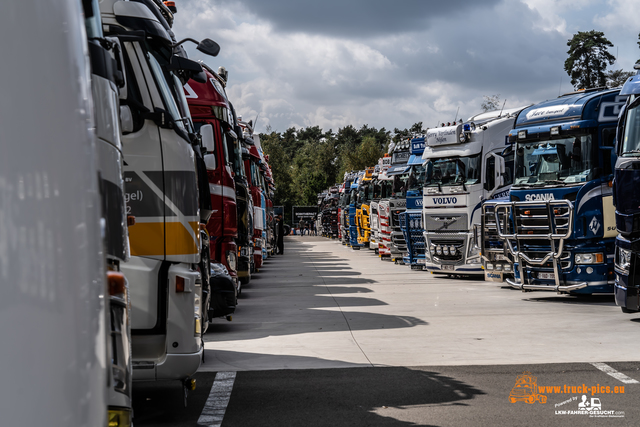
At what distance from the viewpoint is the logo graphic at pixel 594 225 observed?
506 inches

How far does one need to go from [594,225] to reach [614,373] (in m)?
6.03

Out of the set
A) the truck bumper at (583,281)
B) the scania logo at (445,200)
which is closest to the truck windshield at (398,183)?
the scania logo at (445,200)

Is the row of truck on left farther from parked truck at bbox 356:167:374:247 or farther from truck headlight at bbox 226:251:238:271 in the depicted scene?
parked truck at bbox 356:167:374:247

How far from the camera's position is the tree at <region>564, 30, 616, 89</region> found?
56125 millimetres

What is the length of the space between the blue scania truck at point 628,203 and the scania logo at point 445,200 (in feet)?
25.7

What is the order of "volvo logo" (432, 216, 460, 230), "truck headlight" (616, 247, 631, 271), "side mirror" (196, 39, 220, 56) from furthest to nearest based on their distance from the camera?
"volvo logo" (432, 216, 460, 230) < "truck headlight" (616, 247, 631, 271) < "side mirror" (196, 39, 220, 56)

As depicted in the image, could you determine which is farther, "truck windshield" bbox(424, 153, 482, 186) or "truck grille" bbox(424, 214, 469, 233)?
"truck grille" bbox(424, 214, 469, 233)

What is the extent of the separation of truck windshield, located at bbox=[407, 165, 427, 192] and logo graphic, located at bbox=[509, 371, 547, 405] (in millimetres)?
13067

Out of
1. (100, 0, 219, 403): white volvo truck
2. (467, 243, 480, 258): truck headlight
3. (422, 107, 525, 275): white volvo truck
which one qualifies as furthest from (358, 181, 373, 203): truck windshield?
(100, 0, 219, 403): white volvo truck

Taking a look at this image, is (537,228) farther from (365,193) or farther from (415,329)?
(365,193)

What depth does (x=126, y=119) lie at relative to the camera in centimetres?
537

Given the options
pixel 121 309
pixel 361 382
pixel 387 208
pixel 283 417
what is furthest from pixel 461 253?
pixel 121 309

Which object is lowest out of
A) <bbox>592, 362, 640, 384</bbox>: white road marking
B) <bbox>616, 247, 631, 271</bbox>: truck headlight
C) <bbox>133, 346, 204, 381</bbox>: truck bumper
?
<bbox>592, 362, 640, 384</bbox>: white road marking

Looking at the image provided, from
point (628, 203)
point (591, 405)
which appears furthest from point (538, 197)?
point (591, 405)
